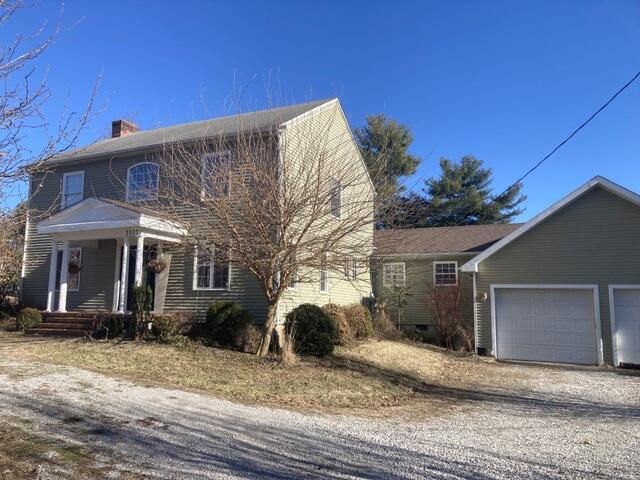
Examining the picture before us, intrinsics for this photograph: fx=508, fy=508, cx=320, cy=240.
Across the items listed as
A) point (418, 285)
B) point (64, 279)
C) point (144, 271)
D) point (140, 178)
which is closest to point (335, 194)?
point (144, 271)

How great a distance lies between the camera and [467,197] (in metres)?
38.4

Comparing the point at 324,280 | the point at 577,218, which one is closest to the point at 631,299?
the point at 577,218

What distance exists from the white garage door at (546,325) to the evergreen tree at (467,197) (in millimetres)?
21067

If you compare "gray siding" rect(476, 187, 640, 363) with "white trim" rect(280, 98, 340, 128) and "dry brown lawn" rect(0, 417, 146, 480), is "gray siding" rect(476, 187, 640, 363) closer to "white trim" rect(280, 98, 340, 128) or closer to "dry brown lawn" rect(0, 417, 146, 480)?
"white trim" rect(280, 98, 340, 128)

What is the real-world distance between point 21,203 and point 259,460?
3836mm

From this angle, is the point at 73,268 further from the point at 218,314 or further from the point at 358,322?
the point at 358,322

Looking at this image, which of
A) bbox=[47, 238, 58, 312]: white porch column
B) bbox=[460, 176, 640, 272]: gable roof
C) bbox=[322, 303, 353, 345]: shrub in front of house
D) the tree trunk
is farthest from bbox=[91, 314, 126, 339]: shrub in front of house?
bbox=[460, 176, 640, 272]: gable roof

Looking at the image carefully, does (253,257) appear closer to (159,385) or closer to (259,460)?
(159,385)

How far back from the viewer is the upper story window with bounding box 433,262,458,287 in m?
20.8

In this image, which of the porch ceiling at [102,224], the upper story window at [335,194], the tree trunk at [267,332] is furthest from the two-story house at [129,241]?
the tree trunk at [267,332]

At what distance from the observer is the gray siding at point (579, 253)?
603 inches

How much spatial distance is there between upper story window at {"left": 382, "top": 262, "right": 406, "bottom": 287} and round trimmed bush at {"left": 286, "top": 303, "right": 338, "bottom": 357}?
867 centimetres

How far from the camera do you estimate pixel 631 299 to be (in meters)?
15.2

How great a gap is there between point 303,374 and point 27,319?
9.22m
